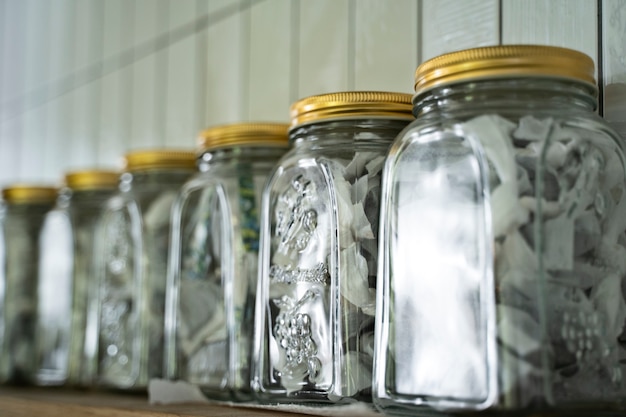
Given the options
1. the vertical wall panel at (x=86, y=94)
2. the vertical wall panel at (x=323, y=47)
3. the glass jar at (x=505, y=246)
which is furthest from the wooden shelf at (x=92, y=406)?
the vertical wall panel at (x=86, y=94)

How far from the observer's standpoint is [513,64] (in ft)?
1.79

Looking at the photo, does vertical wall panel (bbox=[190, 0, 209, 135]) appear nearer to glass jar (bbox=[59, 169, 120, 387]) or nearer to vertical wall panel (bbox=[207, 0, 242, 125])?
vertical wall panel (bbox=[207, 0, 242, 125])

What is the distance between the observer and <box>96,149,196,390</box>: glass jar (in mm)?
913

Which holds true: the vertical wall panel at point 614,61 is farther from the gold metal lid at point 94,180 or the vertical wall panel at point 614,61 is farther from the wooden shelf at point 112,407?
the gold metal lid at point 94,180

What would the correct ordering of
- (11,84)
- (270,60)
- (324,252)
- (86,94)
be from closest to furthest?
1. (324,252)
2. (270,60)
3. (86,94)
4. (11,84)

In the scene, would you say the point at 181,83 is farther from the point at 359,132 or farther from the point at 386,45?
the point at 359,132

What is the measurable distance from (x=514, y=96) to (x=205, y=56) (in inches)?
27.3

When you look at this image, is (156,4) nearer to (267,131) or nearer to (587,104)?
(267,131)

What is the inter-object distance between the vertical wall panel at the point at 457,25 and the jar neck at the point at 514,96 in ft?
0.62

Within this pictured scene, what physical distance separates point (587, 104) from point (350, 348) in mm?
243

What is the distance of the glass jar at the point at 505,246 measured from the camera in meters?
0.50

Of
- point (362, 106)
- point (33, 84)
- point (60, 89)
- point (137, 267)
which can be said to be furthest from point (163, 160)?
point (33, 84)

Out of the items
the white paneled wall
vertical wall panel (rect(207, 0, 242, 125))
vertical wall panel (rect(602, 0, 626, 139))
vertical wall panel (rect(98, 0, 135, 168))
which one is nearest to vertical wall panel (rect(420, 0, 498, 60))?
the white paneled wall

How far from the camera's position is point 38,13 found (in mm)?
1716
